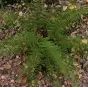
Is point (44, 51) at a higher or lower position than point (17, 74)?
higher

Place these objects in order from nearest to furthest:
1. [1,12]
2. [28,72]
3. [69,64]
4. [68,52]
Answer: [28,72]
[69,64]
[68,52]
[1,12]

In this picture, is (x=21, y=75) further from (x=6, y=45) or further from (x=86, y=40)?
(x=86, y=40)

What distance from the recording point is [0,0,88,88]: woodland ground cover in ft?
10.1

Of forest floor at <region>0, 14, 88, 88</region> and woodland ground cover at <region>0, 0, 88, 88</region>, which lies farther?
forest floor at <region>0, 14, 88, 88</region>

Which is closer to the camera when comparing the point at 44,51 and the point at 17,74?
the point at 44,51

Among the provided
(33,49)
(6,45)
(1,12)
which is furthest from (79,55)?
(1,12)

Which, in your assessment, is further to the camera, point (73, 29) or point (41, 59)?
point (73, 29)

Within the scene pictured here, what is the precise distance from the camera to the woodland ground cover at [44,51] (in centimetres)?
309

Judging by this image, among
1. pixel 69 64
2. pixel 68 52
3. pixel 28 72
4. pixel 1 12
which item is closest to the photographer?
pixel 28 72

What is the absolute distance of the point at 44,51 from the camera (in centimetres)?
316

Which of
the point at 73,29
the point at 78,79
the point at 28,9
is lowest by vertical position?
the point at 78,79

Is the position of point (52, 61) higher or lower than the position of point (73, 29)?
lower

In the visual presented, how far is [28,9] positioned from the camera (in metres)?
3.83

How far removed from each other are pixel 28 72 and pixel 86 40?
34.1 inches
